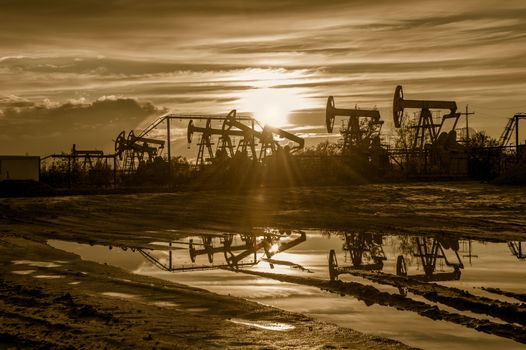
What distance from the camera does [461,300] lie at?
7.74m

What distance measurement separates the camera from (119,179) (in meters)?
48.6

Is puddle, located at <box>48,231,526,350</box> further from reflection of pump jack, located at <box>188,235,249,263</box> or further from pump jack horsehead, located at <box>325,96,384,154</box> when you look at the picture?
pump jack horsehead, located at <box>325,96,384,154</box>

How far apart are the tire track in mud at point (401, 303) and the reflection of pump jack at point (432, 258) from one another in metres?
1.30

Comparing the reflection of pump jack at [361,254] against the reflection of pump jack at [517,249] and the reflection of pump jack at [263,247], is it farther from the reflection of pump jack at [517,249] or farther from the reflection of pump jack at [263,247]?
the reflection of pump jack at [517,249]

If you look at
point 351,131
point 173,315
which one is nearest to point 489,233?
point 173,315

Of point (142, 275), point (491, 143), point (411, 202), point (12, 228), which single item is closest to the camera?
point (142, 275)

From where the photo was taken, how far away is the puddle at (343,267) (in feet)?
22.3

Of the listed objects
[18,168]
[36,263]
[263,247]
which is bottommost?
[263,247]

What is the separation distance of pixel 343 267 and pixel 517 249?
3696mm

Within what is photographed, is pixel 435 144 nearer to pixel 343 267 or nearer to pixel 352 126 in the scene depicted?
pixel 352 126

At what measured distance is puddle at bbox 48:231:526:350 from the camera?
6793 mm

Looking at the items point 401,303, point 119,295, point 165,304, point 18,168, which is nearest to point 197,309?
point 165,304

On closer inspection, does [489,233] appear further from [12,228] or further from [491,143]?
[491,143]

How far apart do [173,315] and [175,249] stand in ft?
22.0
